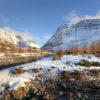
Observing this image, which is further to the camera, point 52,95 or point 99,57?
point 99,57

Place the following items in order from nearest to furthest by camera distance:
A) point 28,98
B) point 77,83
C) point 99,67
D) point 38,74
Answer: point 28,98
point 77,83
point 38,74
point 99,67

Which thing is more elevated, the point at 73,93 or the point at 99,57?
the point at 99,57

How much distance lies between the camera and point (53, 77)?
30438 millimetres

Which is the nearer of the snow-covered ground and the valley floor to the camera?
the valley floor

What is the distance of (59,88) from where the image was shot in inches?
1126

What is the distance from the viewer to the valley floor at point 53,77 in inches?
1115

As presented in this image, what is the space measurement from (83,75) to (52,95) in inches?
200

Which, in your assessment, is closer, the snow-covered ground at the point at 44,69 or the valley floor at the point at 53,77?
the valley floor at the point at 53,77

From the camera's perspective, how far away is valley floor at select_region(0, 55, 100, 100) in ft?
92.9

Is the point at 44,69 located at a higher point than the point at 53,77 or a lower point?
higher

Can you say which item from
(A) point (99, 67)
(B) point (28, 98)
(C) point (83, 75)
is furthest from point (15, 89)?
(A) point (99, 67)

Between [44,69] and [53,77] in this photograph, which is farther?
[44,69]

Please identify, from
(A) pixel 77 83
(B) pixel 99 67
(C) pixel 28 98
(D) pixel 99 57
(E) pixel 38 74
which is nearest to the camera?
(C) pixel 28 98

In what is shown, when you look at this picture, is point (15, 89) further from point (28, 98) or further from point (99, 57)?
point (99, 57)
